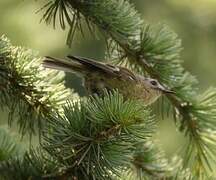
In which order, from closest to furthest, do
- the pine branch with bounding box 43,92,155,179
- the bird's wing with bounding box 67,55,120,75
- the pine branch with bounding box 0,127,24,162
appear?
the pine branch with bounding box 43,92,155,179 → the bird's wing with bounding box 67,55,120,75 → the pine branch with bounding box 0,127,24,162

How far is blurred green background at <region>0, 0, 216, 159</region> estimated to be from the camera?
23.1ft

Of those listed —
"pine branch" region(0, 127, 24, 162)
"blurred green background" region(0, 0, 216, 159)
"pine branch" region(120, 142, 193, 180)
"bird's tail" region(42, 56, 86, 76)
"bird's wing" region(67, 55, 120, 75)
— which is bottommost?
"pine branch" region(0, 127, 24, 162)

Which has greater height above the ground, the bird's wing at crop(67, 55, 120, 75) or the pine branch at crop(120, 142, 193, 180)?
the bird's wing at crop(67, 55, 120, 75)

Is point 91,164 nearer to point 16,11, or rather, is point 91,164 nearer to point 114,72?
point 114,72

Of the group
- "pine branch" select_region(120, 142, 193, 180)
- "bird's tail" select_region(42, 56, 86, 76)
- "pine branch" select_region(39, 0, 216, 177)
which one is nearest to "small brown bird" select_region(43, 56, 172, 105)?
"bird's tail" select_region(42, 56, 86, 76)

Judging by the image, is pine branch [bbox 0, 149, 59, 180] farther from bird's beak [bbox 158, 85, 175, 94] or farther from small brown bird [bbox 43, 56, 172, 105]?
bird's beak [bbox 158, 85, 175, 94]

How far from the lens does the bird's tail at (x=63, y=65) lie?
9.19ft

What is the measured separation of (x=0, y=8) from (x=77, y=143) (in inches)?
186

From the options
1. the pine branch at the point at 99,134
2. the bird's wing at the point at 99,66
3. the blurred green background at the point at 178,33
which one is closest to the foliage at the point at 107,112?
the pine branch at the point at 99,134

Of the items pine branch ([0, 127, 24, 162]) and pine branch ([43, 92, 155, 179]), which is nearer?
pine branch ([43, 92, 155, 179])

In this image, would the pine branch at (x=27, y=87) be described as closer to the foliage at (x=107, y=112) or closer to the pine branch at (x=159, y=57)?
the foliage at (x=107, y=112)

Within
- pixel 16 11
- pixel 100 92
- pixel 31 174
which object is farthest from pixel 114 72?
pixel 16 11

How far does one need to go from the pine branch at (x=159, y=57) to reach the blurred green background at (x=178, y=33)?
3768 mm

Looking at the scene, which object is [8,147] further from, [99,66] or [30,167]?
[99,66]
